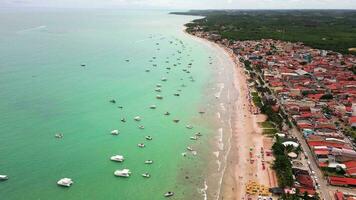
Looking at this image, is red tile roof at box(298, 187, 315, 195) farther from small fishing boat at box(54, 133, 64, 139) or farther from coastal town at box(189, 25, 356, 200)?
small fishing boat at box(54, 133, 64, 139)

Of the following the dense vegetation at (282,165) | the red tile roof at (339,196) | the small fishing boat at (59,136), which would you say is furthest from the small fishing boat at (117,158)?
the red tile roof at (339,196)

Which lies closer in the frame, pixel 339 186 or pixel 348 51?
pixel 339 186

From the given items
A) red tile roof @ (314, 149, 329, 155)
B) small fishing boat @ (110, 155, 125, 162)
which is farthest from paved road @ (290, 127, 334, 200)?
small fishing boat @ (110, 155, 125, 162)

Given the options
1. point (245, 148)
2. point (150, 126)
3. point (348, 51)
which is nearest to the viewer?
point (245, 148)

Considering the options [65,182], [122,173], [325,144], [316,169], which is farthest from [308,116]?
[65,182]

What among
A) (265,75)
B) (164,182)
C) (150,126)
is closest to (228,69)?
(265,75)

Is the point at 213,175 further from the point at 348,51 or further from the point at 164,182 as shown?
the point at 348,51

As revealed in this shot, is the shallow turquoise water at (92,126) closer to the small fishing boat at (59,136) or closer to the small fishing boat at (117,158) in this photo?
the small fishing boat at (117,158)
